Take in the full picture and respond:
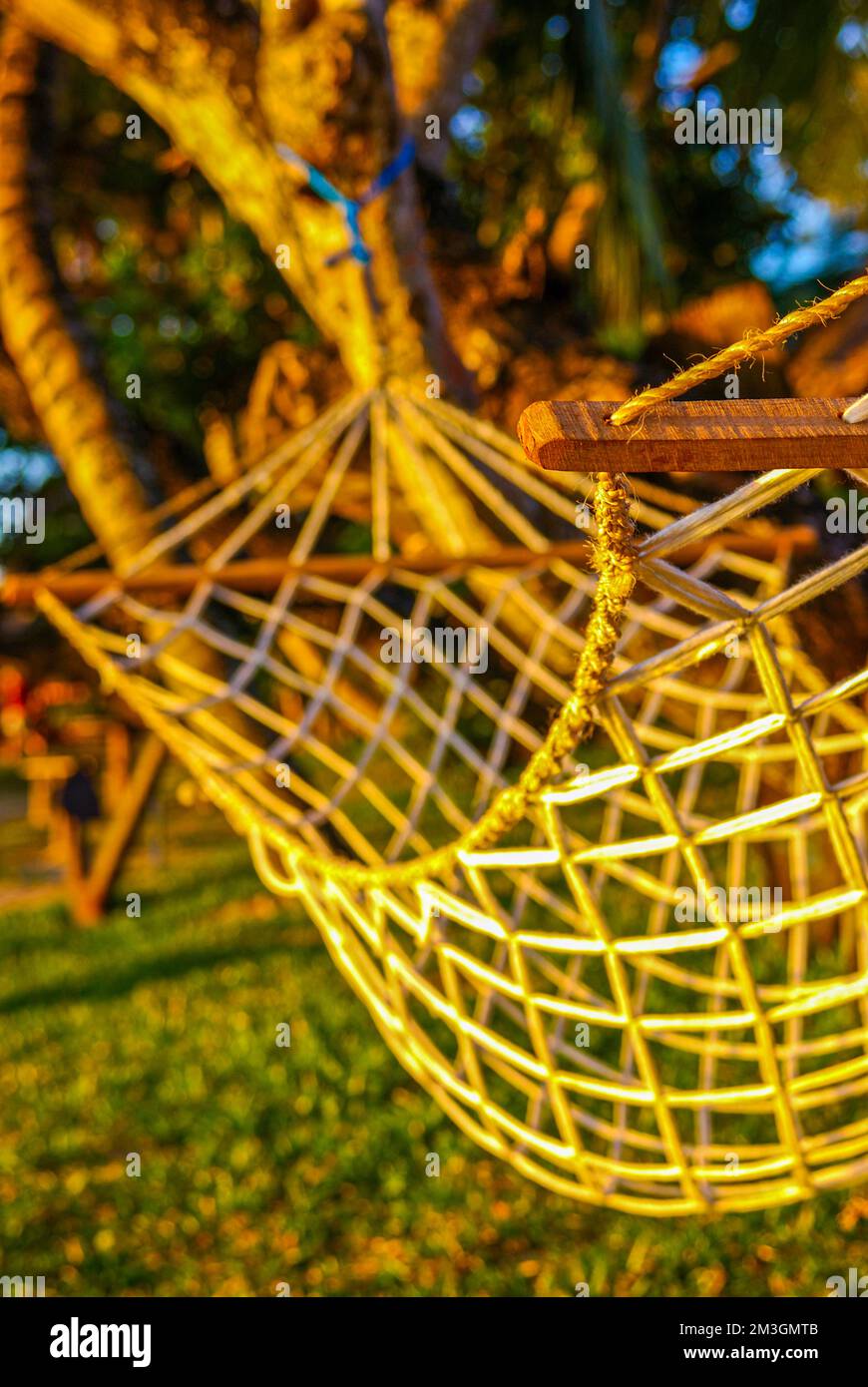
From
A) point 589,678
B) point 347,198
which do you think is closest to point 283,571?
point 347,198

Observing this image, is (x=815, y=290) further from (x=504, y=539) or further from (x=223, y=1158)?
(x=223, y=1158)

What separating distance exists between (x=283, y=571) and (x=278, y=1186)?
1173 millimetres

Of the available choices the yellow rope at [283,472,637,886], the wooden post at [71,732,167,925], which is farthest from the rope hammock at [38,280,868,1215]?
the wooden post at [71,732,167,925]

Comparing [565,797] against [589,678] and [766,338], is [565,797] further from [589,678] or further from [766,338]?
[766,338]

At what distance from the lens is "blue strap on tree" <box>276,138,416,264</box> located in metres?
2.33

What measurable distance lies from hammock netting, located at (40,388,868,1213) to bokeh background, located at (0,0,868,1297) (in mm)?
193

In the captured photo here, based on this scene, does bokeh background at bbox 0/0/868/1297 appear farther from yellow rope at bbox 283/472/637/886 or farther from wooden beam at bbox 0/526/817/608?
yellow rope at bbox 283/472/637/886

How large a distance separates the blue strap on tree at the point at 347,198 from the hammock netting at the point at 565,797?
0.26 metres

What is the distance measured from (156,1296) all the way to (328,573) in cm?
121

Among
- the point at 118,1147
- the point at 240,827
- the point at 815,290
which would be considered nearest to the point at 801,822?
the point at 240,827

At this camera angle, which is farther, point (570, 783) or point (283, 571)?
point (283, 571)

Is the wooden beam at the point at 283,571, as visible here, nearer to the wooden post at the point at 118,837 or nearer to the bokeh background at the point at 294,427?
the bokeh background at the point at 294,427

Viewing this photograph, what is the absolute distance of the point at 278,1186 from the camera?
2.51 m

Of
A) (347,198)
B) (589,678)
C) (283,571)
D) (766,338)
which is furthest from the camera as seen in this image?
(347,198)
